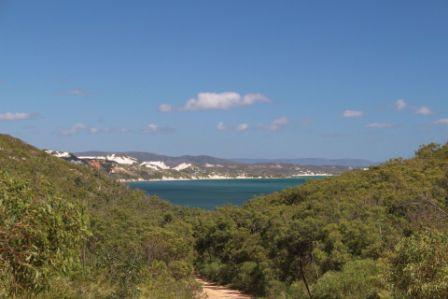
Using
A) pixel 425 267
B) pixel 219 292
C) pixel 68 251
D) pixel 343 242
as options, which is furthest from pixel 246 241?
pixel 68 251

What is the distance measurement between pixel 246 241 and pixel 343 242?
893 centimetres

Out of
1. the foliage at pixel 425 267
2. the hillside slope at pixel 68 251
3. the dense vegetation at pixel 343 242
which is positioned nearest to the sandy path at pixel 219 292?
the dense vegetation at pixel 343 242

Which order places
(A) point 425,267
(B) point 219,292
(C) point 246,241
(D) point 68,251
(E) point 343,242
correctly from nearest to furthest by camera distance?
(D) point 68,251 → (A) point 425,267 → (E) point 343,242 → (B) point 219,292 → (C) point 246,241

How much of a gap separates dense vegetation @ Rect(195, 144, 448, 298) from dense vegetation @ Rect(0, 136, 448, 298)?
0.06 metres

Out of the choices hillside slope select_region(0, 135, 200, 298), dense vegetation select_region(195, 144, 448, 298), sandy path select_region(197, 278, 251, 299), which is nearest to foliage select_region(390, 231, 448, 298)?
dense vegetation select_region(195, 144, 448, 298)

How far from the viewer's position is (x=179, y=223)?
4653cm

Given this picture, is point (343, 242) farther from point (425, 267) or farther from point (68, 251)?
point (68, 251)

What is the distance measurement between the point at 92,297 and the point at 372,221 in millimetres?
21956

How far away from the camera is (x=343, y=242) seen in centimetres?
3020

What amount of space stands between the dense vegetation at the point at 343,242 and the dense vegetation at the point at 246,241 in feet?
0.19

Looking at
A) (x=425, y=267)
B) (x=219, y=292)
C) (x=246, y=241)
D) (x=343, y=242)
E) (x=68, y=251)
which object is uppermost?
(x=68, y=251)

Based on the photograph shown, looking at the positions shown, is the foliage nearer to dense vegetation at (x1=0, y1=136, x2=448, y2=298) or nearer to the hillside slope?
dense vegetation at (x1=0, y1=136, x2=448, y2=298)

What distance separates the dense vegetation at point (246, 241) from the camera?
25.1 ft

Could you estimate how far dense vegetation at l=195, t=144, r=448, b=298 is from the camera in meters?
13.2
